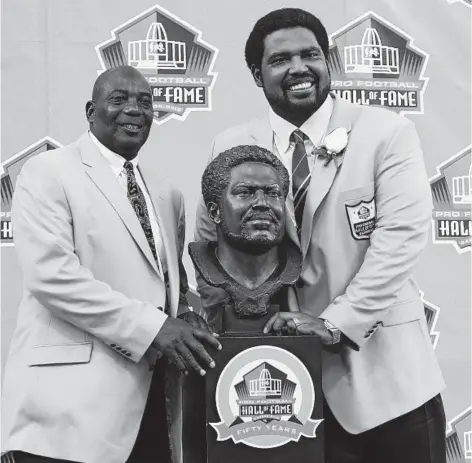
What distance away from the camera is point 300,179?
115 inches

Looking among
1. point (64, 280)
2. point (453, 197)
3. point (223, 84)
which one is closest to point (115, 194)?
point (64, 280)

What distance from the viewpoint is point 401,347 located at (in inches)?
113

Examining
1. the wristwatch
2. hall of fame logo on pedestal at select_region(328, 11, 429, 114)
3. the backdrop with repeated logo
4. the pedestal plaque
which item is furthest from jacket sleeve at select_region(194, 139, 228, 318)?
hall of fame logo on pedestal at select_region(328, 11, 429, 114)

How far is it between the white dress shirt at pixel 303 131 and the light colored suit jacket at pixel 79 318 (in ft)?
1.85

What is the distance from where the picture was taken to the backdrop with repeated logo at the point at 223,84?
439cm

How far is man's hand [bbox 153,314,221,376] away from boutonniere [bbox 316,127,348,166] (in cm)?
73

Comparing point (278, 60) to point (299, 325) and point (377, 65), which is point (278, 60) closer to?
point (299, 325)

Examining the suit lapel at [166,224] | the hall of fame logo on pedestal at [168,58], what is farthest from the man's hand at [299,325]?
the hall of fame logo on pedestal at [168,58]

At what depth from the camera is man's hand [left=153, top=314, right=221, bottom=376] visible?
2.56 m

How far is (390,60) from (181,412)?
257 centimetres

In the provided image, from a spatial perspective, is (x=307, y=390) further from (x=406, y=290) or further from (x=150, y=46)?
(x=150, y=46)

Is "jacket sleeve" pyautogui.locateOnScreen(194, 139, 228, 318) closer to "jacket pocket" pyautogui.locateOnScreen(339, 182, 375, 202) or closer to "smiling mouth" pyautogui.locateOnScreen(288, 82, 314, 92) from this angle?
"smiling mouth" pyautogui.locateOnScreen(288, 82, 314, 92)

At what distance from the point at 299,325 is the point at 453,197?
2321 millimetres

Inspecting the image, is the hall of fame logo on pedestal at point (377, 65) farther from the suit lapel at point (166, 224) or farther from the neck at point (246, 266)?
the neck at point (246, 266)
